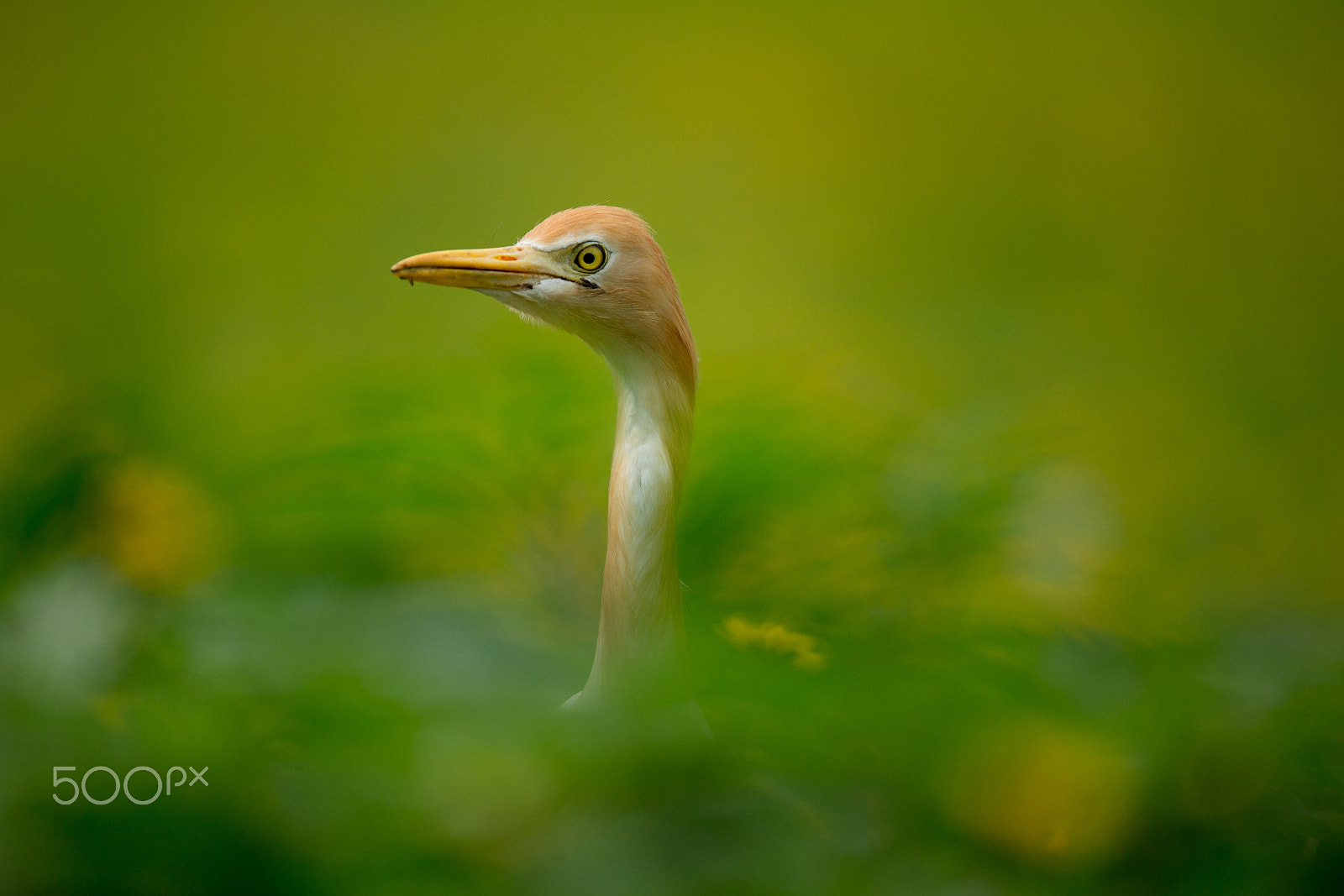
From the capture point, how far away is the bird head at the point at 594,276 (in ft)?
1.52

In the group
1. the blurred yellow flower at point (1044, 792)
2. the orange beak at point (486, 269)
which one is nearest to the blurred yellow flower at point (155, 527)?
the orange beak at point (486, 269)

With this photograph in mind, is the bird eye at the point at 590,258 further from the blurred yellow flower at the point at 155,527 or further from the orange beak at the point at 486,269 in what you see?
the blurred yellow flower at the point at 155,527

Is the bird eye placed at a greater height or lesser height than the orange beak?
greater

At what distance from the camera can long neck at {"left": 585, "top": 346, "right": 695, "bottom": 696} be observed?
1.43 feet

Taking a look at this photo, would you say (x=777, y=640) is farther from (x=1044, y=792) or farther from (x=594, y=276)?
(x=594, y=276)

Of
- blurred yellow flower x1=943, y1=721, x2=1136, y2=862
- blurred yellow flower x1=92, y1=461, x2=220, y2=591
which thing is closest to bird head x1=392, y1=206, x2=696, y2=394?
blurred yellow flower x1=92, y1=461, x2=220, y2=591

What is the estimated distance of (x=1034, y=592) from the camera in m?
0.30

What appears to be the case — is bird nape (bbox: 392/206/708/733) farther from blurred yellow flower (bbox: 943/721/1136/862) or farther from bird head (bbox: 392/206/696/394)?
blurred yellow flower (bbox: 943/721/1136/862)

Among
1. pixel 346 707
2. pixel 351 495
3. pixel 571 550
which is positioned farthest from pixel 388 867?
pixel 571 550

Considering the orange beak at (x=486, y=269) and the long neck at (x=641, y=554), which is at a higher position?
the orange beak at (x=486, y=269)

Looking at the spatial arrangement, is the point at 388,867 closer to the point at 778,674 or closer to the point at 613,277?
the point at 778,674

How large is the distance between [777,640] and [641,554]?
0.74 feet

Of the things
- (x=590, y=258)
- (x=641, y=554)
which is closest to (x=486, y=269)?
(x=590, y=258)

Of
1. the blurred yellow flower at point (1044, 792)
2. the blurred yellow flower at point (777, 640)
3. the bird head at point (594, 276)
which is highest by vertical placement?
the bird head at point (594, 276)
